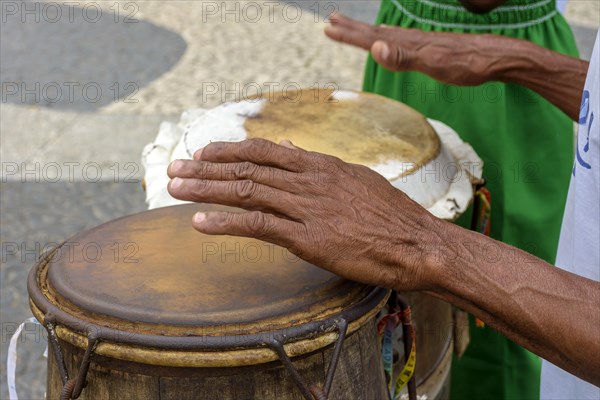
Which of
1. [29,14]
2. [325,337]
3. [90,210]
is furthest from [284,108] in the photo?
[29,14]

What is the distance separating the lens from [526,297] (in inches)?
50.3

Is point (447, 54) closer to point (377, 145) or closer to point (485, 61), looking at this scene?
point (485, 61)

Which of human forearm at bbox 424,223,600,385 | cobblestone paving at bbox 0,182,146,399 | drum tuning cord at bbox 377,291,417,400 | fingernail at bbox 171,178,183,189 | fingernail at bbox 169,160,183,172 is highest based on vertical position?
fingernail at bbox 169,160,183,172

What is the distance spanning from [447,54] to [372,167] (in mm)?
607

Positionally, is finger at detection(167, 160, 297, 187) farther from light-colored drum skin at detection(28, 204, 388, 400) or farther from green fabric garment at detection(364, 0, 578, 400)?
green fabric garment at detection(364, 0, 578, 400)

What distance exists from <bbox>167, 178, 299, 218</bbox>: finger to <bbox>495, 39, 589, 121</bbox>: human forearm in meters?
1.13

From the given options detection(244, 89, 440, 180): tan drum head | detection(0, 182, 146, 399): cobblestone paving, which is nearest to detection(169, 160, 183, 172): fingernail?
detection(244, 89, 440, 180): tan drum head

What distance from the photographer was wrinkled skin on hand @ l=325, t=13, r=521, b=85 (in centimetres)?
223

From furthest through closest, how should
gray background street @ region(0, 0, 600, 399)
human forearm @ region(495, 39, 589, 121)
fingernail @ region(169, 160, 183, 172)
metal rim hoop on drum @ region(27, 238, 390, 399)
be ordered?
gray background street @ region(0, 0, 600, 399) < human forearm @ region(495, 39, 589, 121) < fingernail @ region(169, 160, 183, 172) < metal rim hoop on drum @ region(27, 238, 390, 399)

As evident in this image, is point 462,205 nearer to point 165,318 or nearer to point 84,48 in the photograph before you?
point 165,318

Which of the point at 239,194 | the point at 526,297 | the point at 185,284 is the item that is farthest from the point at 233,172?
the point at 526,297

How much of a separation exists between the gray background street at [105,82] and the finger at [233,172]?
1.71 m

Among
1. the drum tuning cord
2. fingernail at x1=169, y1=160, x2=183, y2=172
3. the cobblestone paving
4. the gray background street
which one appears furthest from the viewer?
the gray background street

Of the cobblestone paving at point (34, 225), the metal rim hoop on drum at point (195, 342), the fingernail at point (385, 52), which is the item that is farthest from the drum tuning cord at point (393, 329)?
the cobblestone paving at point (34, 225)
